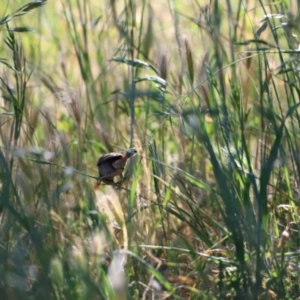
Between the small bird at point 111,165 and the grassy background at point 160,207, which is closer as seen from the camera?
the grassy background at point 160,207

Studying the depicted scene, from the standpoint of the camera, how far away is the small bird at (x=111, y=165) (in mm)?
2561

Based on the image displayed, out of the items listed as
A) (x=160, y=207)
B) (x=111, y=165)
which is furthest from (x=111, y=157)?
(x=160, y=207)

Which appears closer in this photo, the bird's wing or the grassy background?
the grassy background

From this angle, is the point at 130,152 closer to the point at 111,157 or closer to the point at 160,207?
the point at 111,157

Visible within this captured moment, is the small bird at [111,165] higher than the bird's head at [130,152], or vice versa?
the bird's head at [130,152]

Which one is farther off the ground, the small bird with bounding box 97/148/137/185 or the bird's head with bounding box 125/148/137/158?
the bird's head with bounding box 125/148/137/158

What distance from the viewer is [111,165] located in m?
2.59

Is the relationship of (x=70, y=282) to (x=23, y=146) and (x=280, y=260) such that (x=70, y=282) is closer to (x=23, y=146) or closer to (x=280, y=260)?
(x=280, y=260)

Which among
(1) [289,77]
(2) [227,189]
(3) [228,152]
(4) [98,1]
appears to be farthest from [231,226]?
(4) [98,1]

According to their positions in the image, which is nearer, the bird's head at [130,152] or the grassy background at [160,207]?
the grassy background at [160,207]

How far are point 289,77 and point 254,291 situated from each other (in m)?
0.89

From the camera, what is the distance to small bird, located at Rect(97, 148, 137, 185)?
8.40ft

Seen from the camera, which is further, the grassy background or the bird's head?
the bird's head

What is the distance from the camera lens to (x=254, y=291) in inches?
82.6
